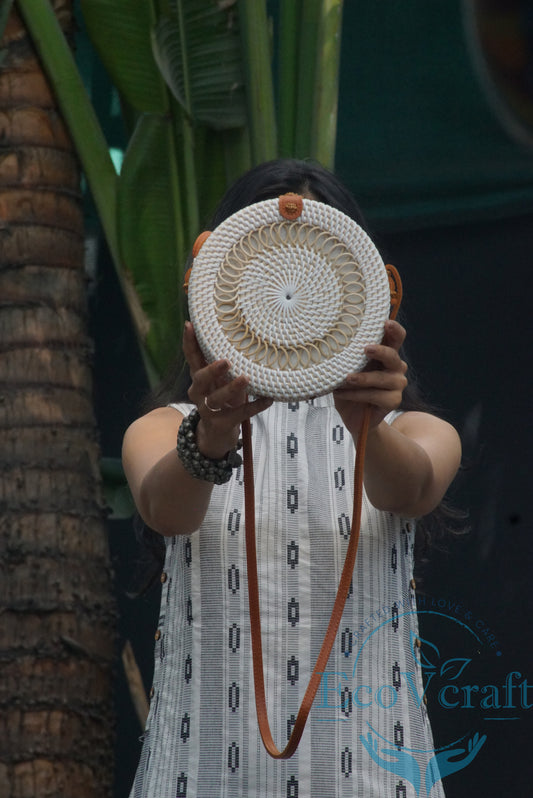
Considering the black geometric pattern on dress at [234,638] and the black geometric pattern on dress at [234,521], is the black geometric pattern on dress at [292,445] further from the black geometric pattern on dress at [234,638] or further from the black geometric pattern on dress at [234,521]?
the black geometric pattern on dress at [234,638]

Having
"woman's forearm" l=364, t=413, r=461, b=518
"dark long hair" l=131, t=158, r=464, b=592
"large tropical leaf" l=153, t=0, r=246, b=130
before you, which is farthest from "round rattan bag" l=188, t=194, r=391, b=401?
"large tropical leaf" l=153, t=0, r=246, b=130

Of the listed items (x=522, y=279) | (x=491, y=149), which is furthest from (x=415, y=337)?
(x=491, y=149)

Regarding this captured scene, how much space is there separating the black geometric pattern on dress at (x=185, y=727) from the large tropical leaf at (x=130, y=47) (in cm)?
142

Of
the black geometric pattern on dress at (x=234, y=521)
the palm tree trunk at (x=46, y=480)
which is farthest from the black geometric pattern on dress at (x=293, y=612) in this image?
the palm tree trunk at (x=46, y=480)

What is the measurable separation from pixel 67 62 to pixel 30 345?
58 centimetres

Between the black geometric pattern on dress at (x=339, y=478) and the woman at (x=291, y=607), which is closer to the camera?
the woman at (x=291, y=607)

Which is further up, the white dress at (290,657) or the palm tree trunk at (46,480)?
the palm tree trunk at (46,480)

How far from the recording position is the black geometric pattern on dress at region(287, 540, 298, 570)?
1.23 meters

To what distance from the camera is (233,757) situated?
1.18 m

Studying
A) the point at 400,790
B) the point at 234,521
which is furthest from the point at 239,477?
the point at 400,790

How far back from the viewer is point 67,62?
2184 mm

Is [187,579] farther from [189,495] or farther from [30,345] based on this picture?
[30,345]

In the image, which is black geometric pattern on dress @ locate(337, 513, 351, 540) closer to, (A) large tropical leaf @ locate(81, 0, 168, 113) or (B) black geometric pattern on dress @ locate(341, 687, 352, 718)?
(B) black geometric pattern on dress @ locate(341, 687, 352, 718)

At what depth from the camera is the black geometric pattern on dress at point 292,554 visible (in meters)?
1.23
